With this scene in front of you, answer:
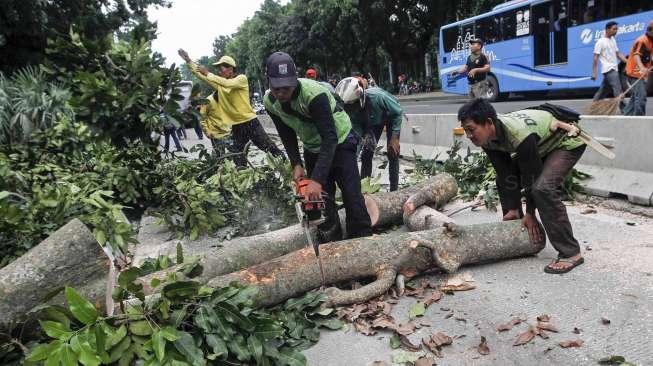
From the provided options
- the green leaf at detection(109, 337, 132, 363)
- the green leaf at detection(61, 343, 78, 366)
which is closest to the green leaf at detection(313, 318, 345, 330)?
the green leaf at detection(109, 337, 132, 363)

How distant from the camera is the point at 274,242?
12.3 ft

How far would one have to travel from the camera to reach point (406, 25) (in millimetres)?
29203

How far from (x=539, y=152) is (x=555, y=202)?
0.39m

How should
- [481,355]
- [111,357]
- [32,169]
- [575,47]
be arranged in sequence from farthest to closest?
1. [575,47]
2. [32,169]
3. [481,355]
4. [111,357]

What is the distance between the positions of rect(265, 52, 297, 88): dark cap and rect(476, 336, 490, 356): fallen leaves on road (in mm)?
1881

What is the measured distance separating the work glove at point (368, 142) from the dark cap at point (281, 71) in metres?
2.19

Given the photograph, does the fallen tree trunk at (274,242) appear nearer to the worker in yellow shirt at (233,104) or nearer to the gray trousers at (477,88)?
the worker in yellow shirt at (233,104)

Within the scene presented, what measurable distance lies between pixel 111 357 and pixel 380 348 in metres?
1.37

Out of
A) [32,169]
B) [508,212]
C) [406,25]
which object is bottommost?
[508,212]

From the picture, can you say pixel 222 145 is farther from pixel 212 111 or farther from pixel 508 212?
pixel 508 212

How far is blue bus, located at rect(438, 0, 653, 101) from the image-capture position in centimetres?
1184

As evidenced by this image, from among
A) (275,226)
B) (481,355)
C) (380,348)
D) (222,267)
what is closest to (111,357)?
(222,267)

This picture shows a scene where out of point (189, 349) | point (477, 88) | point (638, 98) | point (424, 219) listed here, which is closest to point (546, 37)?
point (477, 88)

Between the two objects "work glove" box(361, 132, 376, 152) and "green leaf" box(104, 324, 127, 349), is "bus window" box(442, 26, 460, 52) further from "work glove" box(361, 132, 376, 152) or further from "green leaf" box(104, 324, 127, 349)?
"green leaf" box(104, 324, 127, 349)
